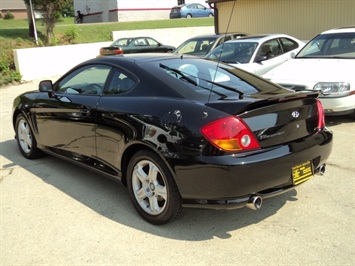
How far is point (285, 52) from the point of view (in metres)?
9.90

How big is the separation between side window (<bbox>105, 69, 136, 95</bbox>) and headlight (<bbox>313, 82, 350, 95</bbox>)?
3852 mm

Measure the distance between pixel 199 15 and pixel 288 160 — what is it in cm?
3501

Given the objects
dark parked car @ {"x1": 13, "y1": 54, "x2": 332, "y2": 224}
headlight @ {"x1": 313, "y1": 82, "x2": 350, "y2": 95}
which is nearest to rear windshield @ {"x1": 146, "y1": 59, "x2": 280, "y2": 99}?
dark parked car @ {"x1": 13, "y1": 54, "x2": 332, "y2": 224}

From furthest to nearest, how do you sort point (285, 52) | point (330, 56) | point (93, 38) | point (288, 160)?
point (93, 38) → point (285, 52) → point (330, 56) → point (288, 160)

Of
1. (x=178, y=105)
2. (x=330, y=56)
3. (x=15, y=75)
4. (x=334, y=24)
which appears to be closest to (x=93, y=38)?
(x=15, y=75)

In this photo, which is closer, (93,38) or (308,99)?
(308,99)

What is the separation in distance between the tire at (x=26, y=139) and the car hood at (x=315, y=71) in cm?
426

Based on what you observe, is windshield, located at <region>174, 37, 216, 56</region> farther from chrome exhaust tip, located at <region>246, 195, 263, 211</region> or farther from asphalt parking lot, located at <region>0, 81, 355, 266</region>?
chrome exhaust tip, located at <region>246, 195, 263, 211</region>

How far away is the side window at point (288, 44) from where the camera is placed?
9.99 m

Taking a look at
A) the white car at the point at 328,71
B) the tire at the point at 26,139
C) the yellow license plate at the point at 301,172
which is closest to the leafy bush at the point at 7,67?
the tire at the point at 26,139

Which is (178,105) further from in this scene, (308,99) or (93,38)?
(93,38)

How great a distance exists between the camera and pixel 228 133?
3143 millimetres

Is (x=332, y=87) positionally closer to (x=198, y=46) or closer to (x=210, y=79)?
(x=210, y=79)

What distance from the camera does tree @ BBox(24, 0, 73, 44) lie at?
60.7 ft
